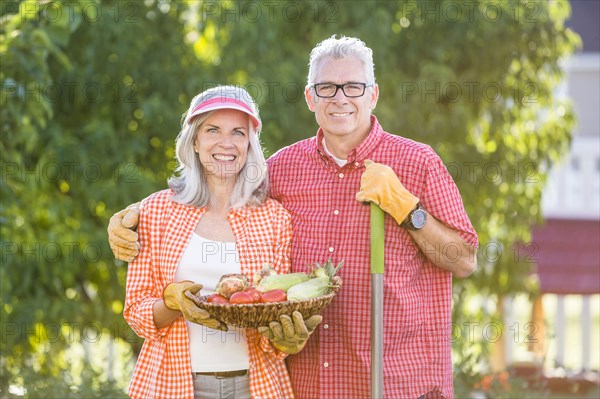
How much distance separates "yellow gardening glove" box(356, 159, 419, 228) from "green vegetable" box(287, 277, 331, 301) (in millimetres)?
303

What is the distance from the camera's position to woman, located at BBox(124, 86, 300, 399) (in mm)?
3492

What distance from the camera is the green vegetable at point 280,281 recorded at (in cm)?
337

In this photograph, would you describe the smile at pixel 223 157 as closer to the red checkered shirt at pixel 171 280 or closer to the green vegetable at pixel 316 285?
the red checkered shirt at pixel 171 280

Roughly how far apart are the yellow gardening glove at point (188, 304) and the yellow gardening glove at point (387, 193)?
623 millimetres

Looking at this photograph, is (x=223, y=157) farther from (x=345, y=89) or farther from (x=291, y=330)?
(x=291, y=330)

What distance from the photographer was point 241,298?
10.7ft

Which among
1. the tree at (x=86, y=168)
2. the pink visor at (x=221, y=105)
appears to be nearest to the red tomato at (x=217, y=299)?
the pink visor at (x=221, y=105)

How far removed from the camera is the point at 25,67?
16.7 feet

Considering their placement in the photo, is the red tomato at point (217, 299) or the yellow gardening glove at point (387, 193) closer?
the red tomato at point (217, 299)


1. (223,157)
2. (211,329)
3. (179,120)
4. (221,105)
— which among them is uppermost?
(179,120)

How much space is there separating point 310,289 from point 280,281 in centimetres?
11

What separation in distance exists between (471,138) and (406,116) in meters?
0.70

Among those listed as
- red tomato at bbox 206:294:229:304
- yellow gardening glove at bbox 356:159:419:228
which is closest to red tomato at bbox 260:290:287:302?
red tomato at bbox 206:294:229:304

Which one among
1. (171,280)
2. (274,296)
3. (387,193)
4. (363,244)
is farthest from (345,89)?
(171,280)
